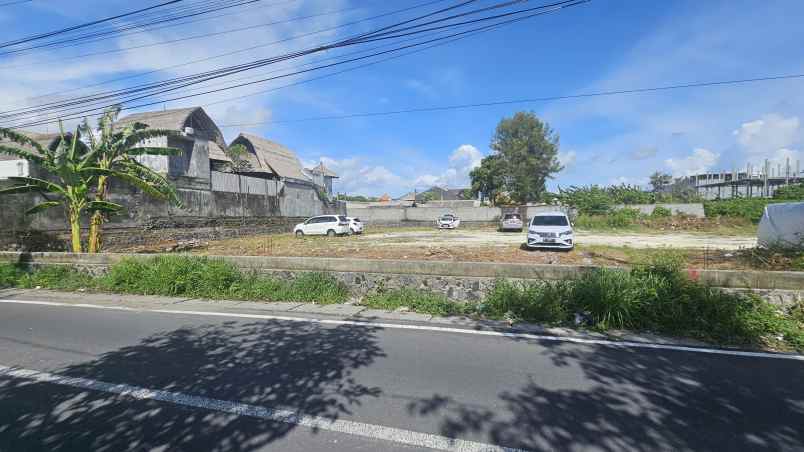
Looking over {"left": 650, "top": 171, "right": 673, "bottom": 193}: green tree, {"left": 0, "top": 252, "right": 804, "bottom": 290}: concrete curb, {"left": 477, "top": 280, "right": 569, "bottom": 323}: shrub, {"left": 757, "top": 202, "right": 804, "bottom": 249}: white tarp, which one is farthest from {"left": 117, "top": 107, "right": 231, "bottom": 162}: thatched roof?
{"left": 650, "top": 171, "right": 673, "bottom": 193}: green tree

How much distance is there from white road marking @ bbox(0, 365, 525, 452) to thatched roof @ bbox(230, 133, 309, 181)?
31942 mm

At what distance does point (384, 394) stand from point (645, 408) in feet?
7.46

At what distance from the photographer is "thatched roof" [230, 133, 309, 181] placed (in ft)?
116

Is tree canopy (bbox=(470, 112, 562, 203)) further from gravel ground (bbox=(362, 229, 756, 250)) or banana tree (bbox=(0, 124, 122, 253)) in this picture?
banana tree (bbox=(0, 124, 122, 253))

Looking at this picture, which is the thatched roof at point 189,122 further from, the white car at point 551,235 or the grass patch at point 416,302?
the grass patch at point 416,302

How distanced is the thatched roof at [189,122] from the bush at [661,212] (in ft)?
112

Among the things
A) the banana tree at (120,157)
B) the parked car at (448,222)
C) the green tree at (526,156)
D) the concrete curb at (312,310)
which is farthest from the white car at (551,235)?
the green tree at (526,156)

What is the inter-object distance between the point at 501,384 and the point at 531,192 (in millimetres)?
51705

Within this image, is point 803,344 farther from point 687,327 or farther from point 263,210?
point 263,210

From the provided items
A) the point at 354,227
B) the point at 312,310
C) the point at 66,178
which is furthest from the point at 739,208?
the point at 66,178

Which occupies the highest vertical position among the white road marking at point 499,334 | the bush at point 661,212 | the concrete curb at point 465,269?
the bush at point 661,212

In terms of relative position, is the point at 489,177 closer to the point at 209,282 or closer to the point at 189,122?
the point at 189,122

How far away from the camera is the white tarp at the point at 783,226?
8511 mm

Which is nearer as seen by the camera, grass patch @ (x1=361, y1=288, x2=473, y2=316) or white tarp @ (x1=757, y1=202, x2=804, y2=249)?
grass patch @ (x1=361, y1=288, x2=473, y2=316)
